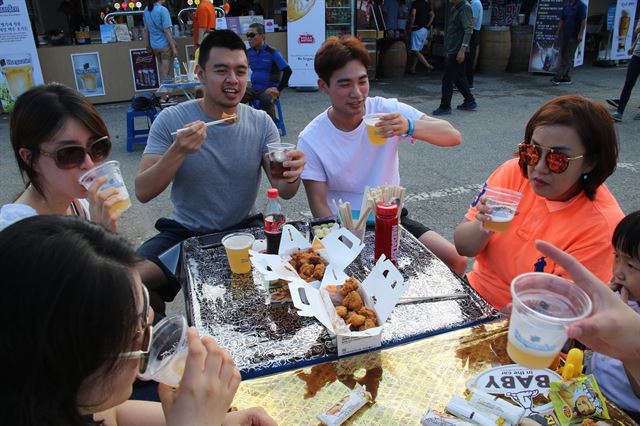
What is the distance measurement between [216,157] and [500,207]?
5.97 ft

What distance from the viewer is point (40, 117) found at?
2.05 metres

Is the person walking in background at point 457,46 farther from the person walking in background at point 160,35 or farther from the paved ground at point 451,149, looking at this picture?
the person walking in background at point 160,35

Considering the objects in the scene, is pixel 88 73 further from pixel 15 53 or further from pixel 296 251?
pixel 296 251

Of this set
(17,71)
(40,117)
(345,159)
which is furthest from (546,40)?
(40,117)

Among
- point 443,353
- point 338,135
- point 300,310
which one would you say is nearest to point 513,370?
point 443,353

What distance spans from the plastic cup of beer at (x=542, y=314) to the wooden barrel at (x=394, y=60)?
473 inches

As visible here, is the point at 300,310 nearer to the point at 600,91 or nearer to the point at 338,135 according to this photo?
the point at 338,135

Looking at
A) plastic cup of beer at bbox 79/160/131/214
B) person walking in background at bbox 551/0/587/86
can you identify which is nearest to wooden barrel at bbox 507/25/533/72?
person walking in background at bbox 551/0/587/86

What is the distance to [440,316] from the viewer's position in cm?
181

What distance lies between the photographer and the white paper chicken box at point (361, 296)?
1.61m

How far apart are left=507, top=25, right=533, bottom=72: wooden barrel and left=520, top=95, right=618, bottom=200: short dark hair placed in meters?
12.4

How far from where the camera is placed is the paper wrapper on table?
1991 millimetres

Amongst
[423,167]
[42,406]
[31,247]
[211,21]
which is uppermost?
[211,21]

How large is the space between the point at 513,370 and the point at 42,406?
135cm
